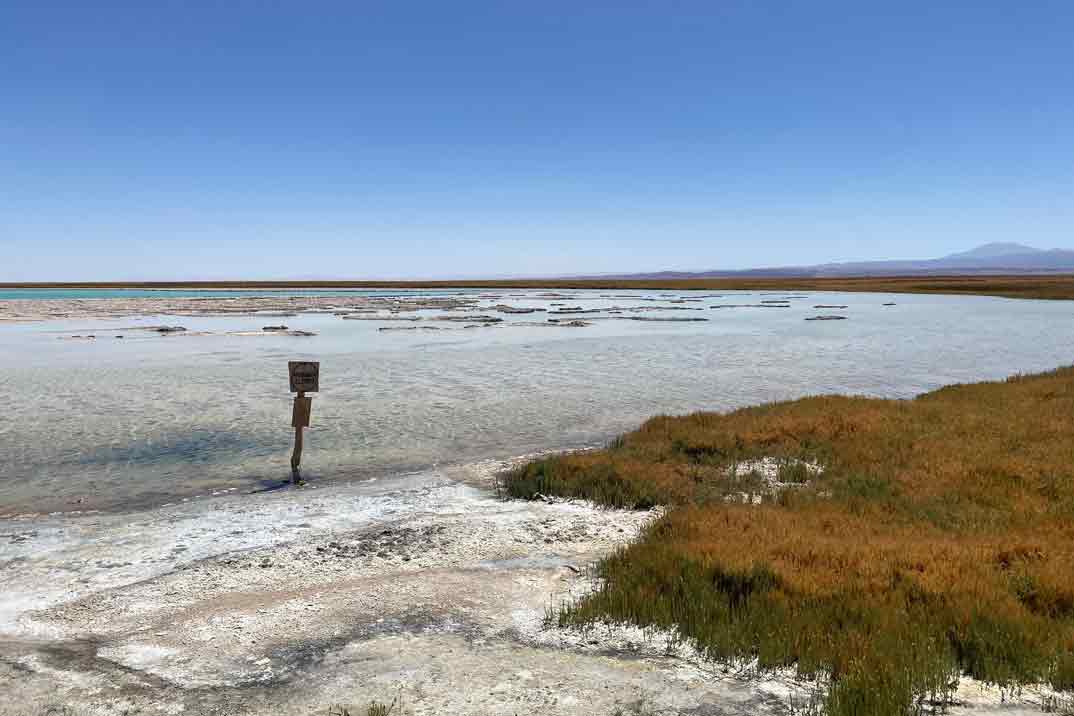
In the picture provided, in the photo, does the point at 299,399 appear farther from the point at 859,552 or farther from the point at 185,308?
the point at 185,308

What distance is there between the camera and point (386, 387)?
24609mm

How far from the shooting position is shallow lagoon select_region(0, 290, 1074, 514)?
1461 cm

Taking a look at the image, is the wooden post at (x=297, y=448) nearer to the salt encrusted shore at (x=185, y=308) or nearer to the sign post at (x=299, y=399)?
the sign post at (x=299, y=399)

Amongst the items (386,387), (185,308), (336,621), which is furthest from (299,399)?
(185,308)

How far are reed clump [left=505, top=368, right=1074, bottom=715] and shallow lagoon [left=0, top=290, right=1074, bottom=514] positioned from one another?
168 inches

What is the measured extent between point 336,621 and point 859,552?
5802 mm

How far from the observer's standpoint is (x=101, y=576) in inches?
336

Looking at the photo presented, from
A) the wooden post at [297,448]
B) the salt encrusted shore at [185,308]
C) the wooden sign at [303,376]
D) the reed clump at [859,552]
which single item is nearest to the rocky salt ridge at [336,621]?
the reed clump at [859,552]

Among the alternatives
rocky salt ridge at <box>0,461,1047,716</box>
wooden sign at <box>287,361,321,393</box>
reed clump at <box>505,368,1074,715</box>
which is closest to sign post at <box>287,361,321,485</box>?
wooden sign at <box>287,361,321,393</box>

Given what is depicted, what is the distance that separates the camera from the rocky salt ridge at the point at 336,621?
5.73m

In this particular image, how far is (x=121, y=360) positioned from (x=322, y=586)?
94.4 feet

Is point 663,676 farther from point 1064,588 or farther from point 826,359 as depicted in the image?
point 826,359

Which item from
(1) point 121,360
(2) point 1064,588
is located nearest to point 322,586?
(2) point 1064,588

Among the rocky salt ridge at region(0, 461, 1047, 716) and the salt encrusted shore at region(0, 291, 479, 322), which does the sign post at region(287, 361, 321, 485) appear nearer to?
the rocky salt ridge at region(0, 461, 1047, 716)
